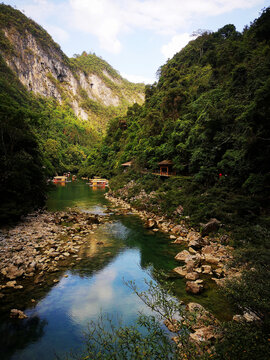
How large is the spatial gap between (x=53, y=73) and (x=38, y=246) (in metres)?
120

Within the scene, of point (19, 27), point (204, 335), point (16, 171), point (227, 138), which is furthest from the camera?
point (19, 27)

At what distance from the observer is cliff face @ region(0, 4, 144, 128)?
87.2 m

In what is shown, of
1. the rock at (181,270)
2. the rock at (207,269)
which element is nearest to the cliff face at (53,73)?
the rock at (181,270)

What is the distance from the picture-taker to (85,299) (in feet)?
21.1

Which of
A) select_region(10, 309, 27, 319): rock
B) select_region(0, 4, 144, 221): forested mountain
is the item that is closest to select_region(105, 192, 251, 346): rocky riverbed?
select_region(10, 309, 27, 319): rock

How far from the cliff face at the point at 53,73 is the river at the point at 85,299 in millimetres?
97838

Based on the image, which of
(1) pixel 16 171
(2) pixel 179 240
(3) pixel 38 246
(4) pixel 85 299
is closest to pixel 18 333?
(4) pixel 85 299

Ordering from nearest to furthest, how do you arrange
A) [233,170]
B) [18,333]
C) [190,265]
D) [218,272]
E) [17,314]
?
1. [18,333]
2. [17,314]
3. [218,272]
4. [190,265]
5. [233,170]

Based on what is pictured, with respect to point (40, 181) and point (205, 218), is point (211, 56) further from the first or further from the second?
point (40, 181)

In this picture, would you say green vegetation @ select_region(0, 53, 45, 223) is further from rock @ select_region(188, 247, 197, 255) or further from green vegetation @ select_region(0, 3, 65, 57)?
green vegetation @ select_region(0, 3, 65, 57)

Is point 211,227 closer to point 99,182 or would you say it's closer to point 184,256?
point 184,256

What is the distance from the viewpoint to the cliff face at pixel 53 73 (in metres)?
87.2

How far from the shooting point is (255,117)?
10664 millimetres

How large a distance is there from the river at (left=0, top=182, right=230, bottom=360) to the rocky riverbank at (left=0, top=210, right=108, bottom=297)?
0.64 m
